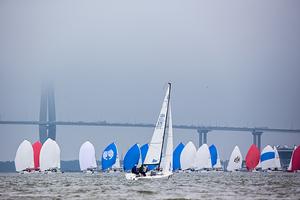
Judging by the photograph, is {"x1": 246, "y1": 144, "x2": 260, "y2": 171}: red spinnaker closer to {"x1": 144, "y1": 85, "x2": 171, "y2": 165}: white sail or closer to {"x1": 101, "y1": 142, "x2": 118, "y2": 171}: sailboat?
{"x1": 101, "y1": 142, "x2": 118, "y2": 171}: sailboat

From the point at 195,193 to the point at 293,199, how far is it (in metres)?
5.85

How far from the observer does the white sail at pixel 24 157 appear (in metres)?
84.0

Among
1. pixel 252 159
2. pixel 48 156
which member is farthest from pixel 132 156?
pixel 252 159

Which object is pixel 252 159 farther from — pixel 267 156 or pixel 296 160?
pixel 296 160

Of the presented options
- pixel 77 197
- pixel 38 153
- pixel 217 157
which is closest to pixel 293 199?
pixel 77 197

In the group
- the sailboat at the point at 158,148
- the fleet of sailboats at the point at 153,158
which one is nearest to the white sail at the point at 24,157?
the fleet of sailboats at the point at 153,158

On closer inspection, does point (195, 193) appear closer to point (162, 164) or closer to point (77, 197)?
point (77, 197)

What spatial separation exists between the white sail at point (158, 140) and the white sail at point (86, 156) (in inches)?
1472

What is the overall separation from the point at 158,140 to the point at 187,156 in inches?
1579

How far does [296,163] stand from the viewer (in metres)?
90.2

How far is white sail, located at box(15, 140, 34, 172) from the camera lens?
276 feet

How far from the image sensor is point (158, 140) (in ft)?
172

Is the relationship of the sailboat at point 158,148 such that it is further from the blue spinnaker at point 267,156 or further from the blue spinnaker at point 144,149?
the blue spinnaker at point 267,156

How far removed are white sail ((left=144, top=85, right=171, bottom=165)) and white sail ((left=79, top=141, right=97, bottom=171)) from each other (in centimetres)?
3738
